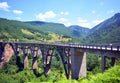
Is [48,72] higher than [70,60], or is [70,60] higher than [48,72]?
[70,60]

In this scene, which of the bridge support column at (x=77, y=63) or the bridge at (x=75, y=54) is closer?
the bridge at (x=75, y=54)

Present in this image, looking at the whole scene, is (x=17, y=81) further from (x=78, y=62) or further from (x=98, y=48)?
(x=98, y=48)

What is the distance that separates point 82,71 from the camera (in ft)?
169

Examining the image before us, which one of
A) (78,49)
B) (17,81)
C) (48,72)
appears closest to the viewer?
(78,49)

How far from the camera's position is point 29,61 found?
111 meters

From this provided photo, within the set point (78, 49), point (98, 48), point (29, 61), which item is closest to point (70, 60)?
point (78, 49)

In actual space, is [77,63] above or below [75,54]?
below

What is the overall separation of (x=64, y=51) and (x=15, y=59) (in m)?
59.8

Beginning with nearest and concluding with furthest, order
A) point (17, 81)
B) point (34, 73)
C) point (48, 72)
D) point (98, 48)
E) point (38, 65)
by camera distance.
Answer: point (98, 48) → point (17, 81) → point (48, 72) → point (34, 73) → point (38, 65)

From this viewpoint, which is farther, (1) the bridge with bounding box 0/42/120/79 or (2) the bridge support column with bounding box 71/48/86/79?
(2) the bridge support column with bounding box 71/48/86/79

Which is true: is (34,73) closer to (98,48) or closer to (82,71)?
(82,71)

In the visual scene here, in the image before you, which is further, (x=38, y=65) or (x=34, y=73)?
(x=38, y=65)

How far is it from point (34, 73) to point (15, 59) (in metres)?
28.3

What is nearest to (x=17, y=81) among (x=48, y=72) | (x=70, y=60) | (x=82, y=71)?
(x=48, y=72)
